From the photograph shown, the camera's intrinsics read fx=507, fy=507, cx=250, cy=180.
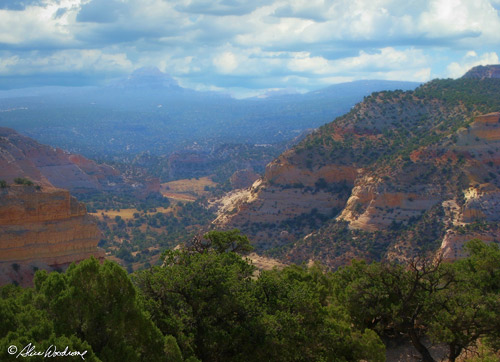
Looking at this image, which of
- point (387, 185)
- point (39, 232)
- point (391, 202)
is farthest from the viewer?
point (387, 185)

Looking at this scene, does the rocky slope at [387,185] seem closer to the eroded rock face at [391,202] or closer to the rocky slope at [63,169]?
the eroded rock face at [391,202]

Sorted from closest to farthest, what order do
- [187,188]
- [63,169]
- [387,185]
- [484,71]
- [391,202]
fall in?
[391,202] < [387,185] < [63,169] < [484,71] < [187,188]

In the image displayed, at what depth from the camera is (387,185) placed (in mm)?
46594

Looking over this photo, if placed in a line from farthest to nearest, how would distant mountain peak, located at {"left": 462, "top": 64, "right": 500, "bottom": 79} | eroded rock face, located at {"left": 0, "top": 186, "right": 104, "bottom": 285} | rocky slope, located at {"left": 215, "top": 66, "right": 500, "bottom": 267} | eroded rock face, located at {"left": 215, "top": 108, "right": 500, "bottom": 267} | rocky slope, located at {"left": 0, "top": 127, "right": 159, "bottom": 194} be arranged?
1. distant mountain peak, located at {"left": 462, "top": 64, "right": 500, "bottom": 79}
2. rocky slope, located at {"left": 0, "top": 127, "right": 159, "bottom": 194}
3. rocky slope, located at {"left": 215, "top": 66, "right": 500, "bottom": 267}
4. eroded rock face, located at {"left": 215, "top": 108, "right": 500, "bottom": 267}
5. eroded rock face, located at {"left": 0, "top": 186, "right": 104, "bottom": 285}

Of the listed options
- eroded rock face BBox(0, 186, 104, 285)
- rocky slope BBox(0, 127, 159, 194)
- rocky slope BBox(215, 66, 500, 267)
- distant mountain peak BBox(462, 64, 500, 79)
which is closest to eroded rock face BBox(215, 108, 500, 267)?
rocky slope BBox(215, 66, 500, 267)

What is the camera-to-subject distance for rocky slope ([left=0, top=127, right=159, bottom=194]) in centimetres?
7234

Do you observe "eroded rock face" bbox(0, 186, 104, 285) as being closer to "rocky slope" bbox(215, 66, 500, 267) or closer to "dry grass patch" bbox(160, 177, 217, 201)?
"rocky slope" bbox(215, 66, 500, 267)

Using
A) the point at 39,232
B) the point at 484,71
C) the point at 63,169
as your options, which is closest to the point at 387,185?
the point at 39,232

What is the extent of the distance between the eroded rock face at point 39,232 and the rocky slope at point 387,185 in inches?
762

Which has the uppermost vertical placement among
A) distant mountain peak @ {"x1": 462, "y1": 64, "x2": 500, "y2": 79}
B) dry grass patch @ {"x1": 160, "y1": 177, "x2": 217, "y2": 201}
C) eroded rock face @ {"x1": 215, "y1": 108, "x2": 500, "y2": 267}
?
distant mountain peak @ {"x1": 462, "y1": 64, "x2": 500, "y2": 79}

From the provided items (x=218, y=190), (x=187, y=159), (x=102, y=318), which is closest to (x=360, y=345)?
(x=102, y=318)

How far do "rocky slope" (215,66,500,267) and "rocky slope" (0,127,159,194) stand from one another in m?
34.3

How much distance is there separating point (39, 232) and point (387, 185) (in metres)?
29.8

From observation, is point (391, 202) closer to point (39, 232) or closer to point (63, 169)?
point (39, 232)
